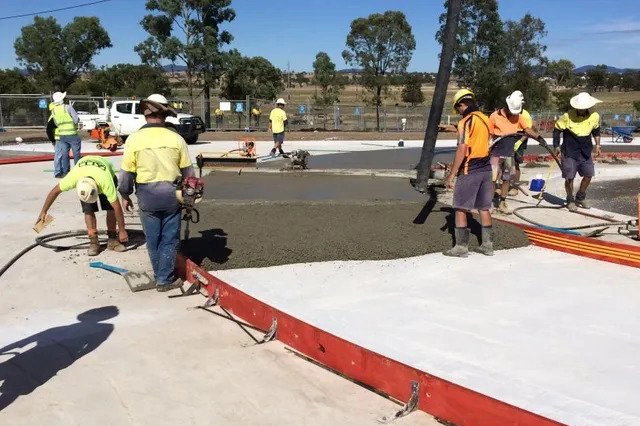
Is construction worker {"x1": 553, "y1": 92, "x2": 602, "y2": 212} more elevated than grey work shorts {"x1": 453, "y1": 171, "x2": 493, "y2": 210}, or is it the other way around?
construction worker {"x1": 553, "y1": 92, "x2": 602, "y2": 212}

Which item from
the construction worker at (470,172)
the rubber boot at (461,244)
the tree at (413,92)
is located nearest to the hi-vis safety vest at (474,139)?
the construction worker at (470,172)

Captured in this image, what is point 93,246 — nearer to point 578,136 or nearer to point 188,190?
point 188,190

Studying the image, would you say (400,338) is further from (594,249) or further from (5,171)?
(5,171)

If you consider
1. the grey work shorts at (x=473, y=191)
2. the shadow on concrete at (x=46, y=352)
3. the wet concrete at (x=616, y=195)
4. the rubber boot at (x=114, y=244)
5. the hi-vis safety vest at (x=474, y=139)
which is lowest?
the shadow on concrete at (x=46, y=352)

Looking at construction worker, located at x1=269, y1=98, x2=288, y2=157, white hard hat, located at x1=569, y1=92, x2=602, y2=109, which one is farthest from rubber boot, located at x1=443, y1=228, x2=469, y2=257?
construction worker, located at x1=269, y1=98, x2=288, y2=157

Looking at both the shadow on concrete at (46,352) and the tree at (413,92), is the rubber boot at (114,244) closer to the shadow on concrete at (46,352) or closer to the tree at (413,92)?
the shadow on concrete at (46,352)

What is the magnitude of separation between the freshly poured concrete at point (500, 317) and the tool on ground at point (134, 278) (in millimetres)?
652

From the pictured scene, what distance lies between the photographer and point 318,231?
6.97 meters

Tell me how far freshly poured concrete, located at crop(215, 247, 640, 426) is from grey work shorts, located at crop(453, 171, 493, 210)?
568 millimetres

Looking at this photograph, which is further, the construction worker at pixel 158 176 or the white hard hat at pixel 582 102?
the white hard hat at pixel 582 102

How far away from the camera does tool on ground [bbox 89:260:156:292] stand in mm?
5438

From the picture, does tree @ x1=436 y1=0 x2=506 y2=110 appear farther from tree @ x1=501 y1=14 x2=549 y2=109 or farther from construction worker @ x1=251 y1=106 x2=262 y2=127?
construction worker @ x1=251 y1=106 x2=262 y2=127

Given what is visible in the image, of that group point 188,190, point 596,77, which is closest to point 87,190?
point 188,190

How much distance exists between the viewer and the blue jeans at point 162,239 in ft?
17.4
